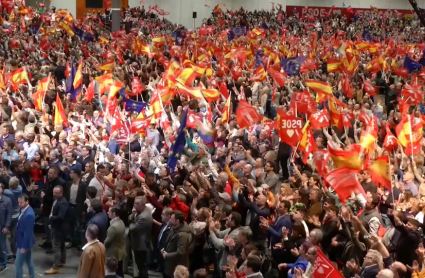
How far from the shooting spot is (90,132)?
16422 millimetres

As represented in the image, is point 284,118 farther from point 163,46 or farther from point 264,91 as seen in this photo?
point 163,46

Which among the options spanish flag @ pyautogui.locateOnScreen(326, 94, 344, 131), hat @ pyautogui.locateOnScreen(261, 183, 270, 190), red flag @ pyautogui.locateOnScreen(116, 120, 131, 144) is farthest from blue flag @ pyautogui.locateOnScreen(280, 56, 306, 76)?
hat @ pyautogui.locateOnScreen(261, 183, 270, 190)

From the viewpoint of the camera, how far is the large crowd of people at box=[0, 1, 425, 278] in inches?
394

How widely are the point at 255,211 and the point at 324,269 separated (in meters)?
3.40

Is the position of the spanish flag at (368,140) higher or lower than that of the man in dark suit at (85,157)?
→ higher

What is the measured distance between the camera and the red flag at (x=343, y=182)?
10.9m

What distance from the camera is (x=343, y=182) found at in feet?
35.8

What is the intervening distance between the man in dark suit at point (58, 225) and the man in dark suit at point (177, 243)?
194 cm

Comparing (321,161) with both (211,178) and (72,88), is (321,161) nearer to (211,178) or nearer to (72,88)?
(211,178)

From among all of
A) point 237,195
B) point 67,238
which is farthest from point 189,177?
point 67,238

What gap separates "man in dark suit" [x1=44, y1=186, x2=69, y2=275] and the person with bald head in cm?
263

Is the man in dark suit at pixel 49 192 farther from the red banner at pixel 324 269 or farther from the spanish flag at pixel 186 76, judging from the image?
the spanish flag at pixel 186 76

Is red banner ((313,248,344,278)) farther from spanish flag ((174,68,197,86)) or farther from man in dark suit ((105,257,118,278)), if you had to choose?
spanish flag ((174,68,197,86))

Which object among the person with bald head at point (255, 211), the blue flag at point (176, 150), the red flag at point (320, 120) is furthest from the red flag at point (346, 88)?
the person with bald head at point (255, 211)
